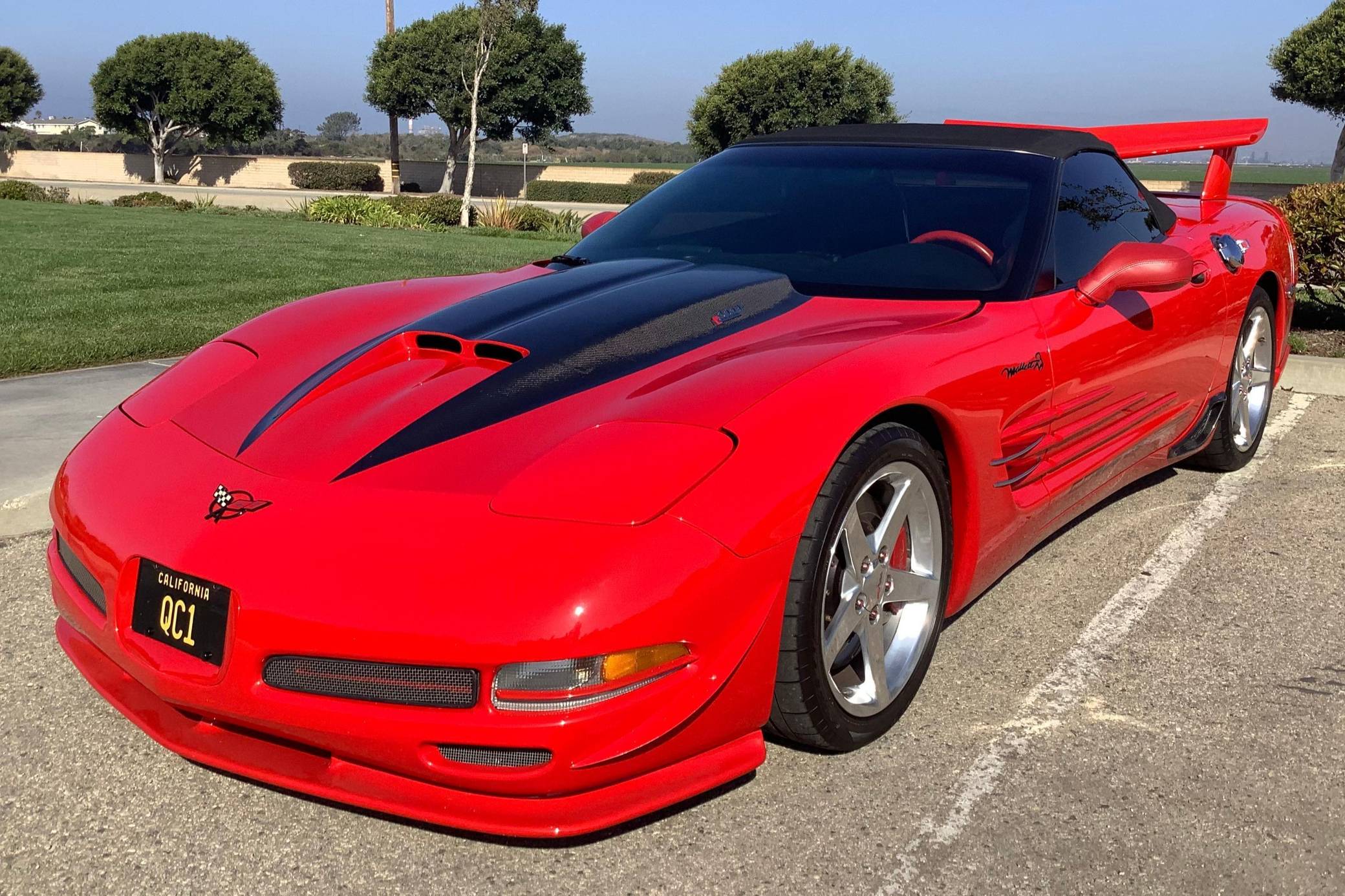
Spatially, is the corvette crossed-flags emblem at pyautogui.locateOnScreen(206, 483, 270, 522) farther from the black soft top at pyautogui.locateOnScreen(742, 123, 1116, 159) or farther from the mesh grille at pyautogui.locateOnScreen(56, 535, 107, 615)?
the black soft top at pyautogui.locateOnScreen(742, 123, 1116, 159)

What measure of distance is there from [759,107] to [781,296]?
47925 mm

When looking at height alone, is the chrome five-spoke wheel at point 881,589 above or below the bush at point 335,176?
below

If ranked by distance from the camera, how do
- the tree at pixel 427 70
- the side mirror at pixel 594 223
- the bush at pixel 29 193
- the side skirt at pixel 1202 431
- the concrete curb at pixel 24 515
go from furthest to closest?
1. the tree at pixel 427 70
2. the bush at pixel 29 193
3. the side skirt at pixel 1202 431
4. the side mirror at pixel 594 223
5. the concrete curb at pixel 24 515

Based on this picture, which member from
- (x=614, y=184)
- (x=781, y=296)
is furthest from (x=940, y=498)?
(x=614, y=184)

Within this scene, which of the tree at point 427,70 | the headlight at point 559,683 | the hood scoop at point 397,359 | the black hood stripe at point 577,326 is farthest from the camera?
the tree at point 427,70

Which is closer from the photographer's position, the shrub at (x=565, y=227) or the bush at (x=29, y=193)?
the shrub at (x=565, y=227)

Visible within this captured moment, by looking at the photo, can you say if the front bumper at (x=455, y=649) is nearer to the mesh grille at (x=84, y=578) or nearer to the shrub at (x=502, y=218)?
the mesh grille at (x=84, y=578)

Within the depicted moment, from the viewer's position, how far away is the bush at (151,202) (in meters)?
24.4

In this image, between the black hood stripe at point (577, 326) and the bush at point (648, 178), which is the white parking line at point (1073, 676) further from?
the bush at point (648, 178)

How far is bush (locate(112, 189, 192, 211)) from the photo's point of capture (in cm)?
2436

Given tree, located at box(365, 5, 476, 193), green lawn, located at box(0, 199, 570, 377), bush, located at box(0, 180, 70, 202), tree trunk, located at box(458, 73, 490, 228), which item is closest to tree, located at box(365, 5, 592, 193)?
tree, located at box(365, 5, 476, 193)

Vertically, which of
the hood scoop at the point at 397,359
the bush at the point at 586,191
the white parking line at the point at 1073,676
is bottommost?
the white parking line at the point at 1073,676

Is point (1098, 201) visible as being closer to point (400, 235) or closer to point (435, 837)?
point (435, 837)

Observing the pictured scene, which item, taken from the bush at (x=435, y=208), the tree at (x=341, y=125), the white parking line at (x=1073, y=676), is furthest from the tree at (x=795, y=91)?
the tree at (x=341, y=125)
